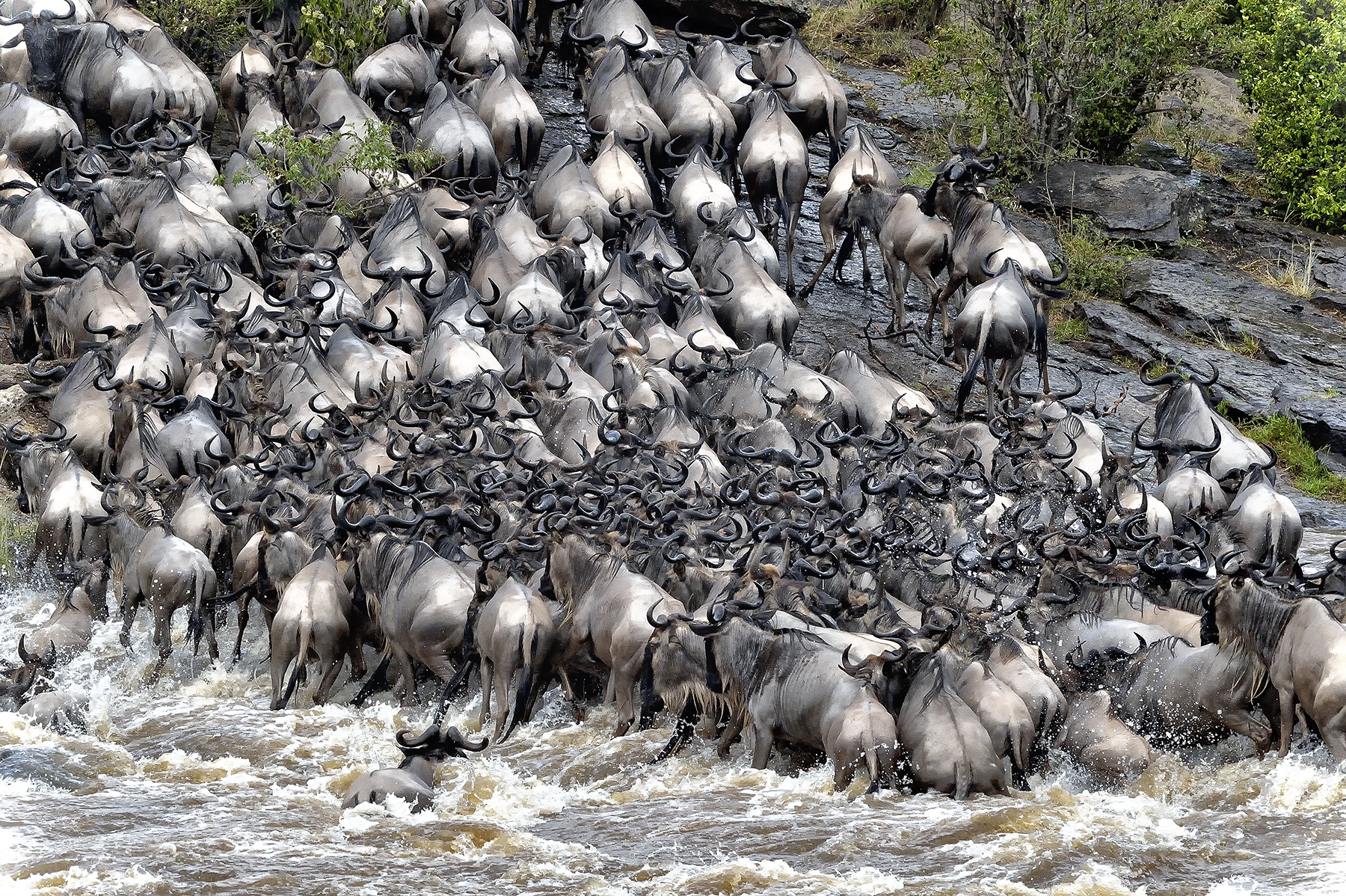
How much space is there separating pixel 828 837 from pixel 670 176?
10713mm

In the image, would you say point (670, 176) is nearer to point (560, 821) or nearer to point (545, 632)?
point (545, 632)

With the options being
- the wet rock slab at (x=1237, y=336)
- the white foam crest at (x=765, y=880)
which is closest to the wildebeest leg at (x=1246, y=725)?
the white foam crest at (x=765, y=880)

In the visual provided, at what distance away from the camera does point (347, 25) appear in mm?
19234

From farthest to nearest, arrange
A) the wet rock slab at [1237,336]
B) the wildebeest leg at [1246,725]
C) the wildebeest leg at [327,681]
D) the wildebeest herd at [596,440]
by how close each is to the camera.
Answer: the wet rock slab at [1237,336]
the wildebeest leg at [327,681]
the wildebeest herd at [596,440]
the wildebeest leg at [1246,725]

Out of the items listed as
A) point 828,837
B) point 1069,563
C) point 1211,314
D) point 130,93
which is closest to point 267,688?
point 828,837

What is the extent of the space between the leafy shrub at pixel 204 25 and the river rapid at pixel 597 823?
12.2m

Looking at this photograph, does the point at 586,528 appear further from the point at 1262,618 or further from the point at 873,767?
the point at 1262,618

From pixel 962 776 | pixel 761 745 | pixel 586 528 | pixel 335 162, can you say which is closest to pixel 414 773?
pixel 761 745

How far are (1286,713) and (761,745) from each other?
8.56ft

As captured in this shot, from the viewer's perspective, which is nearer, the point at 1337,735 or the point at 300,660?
the point at 1337,735

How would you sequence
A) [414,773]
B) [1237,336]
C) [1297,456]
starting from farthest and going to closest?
[1237,336] < [1297,456] < [414,773]

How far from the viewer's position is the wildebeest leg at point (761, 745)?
8.85 m

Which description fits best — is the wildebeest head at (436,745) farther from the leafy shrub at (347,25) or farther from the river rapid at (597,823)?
the leafy shrub at (347,25)

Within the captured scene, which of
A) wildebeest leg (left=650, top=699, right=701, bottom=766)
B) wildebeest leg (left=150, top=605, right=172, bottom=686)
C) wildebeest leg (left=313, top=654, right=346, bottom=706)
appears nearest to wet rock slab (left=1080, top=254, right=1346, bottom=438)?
wildebeest leg (left=650, top=699, right=701, bottom=766)
